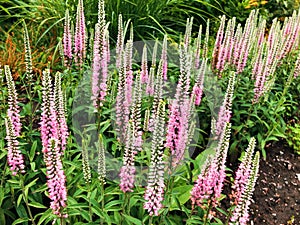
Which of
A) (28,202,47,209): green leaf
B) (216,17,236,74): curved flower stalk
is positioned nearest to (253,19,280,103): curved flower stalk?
(216,17,236,74): curved flower stalk

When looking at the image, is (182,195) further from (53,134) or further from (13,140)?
(13,140)

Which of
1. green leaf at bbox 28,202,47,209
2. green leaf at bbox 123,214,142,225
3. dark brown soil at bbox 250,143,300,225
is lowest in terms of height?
dark brown soil at bbox 250,143,300,225

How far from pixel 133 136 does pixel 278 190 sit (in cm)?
323

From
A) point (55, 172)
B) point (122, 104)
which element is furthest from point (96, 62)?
point (55, 172)

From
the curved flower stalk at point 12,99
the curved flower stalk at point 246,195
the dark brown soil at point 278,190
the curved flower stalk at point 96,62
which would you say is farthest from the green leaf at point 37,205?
the dark brown soil at point 278,190

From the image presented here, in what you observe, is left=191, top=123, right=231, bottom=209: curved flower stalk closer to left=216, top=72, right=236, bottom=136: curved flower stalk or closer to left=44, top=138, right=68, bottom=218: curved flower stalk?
left=216, top=72, right=236, bottom=136: curved flower stalk

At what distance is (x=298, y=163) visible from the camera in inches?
226

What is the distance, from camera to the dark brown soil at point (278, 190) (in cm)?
478

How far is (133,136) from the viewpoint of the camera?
2.67m

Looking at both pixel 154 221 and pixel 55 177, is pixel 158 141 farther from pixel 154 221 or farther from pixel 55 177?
pixel 154 221

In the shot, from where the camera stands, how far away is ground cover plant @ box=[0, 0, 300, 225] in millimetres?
2750

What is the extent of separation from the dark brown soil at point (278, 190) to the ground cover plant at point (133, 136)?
33 centimetres

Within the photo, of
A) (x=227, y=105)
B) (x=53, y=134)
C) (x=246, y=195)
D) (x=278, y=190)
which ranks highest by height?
(x=227, y=105)

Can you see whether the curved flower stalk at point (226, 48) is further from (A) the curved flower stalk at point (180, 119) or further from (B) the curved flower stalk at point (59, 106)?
(B) the curved flower stalk at point (59, 106)
